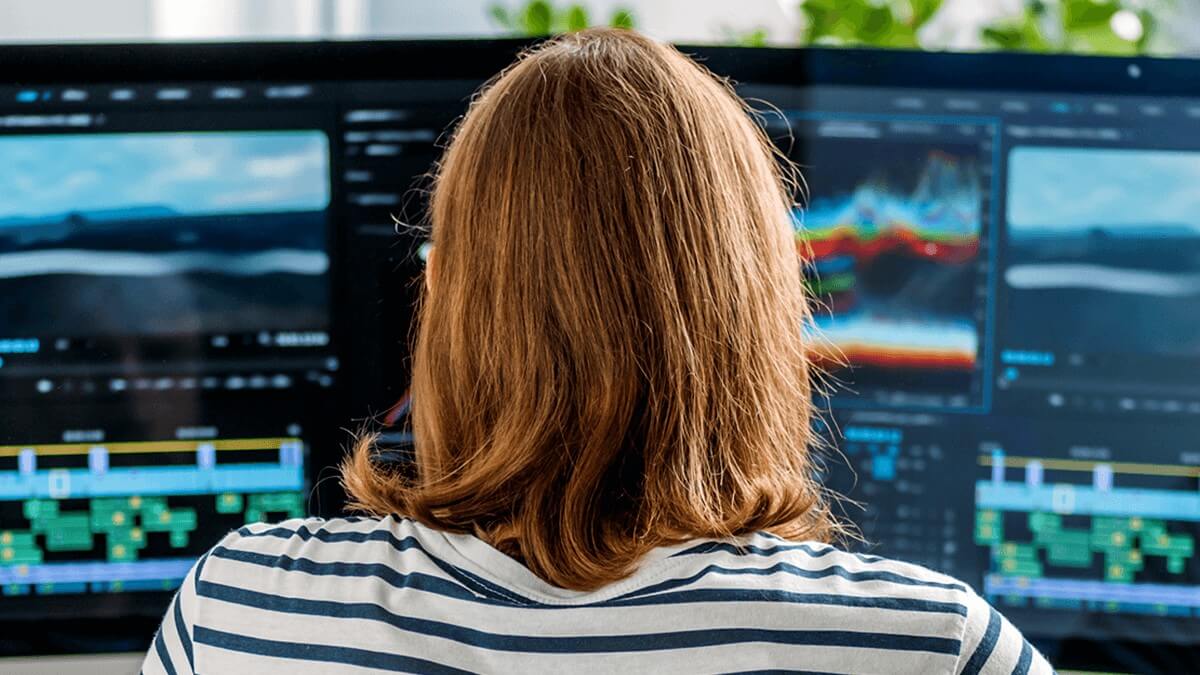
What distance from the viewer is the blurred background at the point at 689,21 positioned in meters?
1.36

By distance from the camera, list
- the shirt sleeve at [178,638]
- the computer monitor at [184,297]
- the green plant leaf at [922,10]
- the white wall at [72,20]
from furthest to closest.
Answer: the white wall at [72,20] → the green plant leaf at [922,10] → the computer monitor at [184,297] → the shirt sleeve at [178,638]

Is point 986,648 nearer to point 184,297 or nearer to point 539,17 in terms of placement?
point 184,297

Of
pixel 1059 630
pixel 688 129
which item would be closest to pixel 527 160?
pixel 688 129

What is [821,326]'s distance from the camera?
115 cm

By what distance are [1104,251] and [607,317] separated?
631 mm

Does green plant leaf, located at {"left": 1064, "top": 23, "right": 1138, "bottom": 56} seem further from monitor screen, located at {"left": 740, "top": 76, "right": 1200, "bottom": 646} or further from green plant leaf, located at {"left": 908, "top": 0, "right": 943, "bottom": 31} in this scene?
monitor screen, located at {"left": 740, "top": 76, "right": 1200, "bottom": 646}

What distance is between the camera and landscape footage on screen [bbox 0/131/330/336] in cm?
111

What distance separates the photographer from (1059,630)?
3.74 ft

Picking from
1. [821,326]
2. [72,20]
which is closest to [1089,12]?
[821,326]

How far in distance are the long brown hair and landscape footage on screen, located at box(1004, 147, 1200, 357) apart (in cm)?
42

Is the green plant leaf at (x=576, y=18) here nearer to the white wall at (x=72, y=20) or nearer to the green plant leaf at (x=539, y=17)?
the green plant leaf at (x=539, y=17)

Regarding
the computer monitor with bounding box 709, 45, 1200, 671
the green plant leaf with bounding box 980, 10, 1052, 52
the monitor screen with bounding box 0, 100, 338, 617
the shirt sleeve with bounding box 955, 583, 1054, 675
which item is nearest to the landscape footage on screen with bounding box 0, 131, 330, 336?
the monitor screen with bounding box 0, 100, 338, 617

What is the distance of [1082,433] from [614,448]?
594mm

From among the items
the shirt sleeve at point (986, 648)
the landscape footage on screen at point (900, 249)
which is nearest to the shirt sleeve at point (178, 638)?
the shirt sleeve at point (986, 648)
